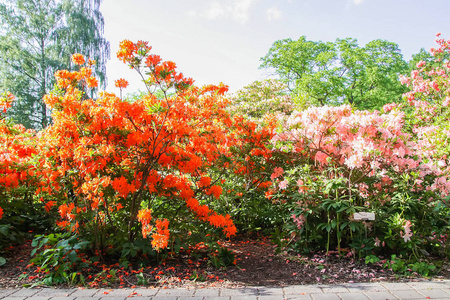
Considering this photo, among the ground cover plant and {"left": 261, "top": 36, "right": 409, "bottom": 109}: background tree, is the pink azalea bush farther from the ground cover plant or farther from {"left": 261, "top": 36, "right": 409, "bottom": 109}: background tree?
{"left": 261, "top": 36, "right": 409, "bottom": 109}: background tree

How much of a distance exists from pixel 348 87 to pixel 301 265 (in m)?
20.3

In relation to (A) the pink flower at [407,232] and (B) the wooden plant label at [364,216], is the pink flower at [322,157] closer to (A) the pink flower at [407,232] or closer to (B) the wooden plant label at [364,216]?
(B) the wooden plant label at [364,216]

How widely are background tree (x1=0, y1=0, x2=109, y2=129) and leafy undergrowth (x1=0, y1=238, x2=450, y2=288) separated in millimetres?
16622

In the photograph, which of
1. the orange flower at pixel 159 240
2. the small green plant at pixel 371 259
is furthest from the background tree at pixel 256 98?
the orange flower at pixel 159 240

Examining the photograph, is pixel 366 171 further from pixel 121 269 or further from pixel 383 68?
pixel 383 68

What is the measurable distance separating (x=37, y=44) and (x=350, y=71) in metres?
19.5

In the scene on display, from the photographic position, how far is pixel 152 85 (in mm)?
3529

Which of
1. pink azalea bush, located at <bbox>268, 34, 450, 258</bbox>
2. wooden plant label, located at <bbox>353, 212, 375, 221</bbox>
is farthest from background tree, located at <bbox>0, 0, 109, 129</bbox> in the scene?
wooden plant label, located at <bbox>353, 212, 375, 221</bbox>

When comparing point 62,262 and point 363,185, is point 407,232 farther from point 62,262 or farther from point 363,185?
point 62,262

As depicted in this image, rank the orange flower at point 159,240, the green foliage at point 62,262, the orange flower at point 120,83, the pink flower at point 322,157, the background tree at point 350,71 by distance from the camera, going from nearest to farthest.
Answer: the orange flower at point 159,240 < the green foliage at point 62,262 < the orange flower at point 120,83 < the pink flower at point 322,157 < the background tree at point 350,71

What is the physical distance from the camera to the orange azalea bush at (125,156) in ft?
10.2

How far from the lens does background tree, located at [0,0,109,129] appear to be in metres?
17.5

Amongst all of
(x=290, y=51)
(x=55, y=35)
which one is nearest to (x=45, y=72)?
(x=55, y=35)

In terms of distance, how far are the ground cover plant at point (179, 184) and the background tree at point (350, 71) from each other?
17049mm
